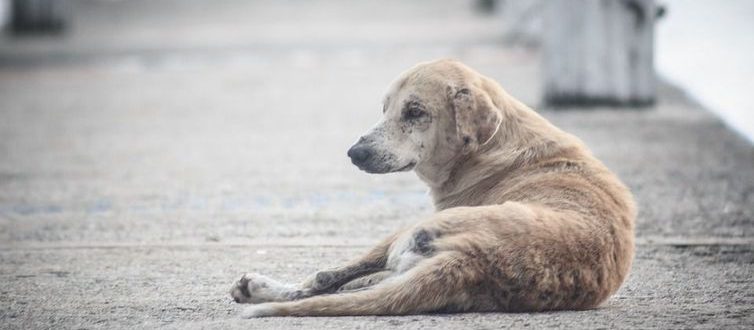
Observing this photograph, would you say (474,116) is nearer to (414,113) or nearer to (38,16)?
(414,113)

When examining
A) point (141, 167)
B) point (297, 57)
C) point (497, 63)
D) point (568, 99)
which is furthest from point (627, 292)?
point (297, 57)

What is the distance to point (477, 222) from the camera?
15.8ft

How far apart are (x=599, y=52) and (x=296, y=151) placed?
3.06 metres

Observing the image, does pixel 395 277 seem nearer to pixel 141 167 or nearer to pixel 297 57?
pixel 141 167

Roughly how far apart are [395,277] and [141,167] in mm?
5483

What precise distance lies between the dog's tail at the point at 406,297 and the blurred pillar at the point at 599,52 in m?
7.23

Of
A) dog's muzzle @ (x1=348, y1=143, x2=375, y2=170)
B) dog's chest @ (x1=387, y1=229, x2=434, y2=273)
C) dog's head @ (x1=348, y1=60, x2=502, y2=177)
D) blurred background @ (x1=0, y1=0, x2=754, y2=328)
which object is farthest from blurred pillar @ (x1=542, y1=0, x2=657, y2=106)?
dog's chest @ (x1=387, y1=229, x2=434, y2=273)

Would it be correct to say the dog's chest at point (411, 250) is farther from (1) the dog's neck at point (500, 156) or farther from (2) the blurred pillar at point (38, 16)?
(2) the blurred pillar at point (38, 16)

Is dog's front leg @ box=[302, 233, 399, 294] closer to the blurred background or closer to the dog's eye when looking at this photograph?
the blurred background

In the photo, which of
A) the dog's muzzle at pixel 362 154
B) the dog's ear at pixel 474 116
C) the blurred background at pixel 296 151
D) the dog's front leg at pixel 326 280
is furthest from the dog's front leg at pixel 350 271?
the dog's ear at pixel 474 116

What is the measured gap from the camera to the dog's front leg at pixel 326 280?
5082 millimetres

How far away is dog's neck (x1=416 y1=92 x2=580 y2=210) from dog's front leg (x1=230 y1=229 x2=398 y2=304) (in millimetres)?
629

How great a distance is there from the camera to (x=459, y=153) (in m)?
5.62

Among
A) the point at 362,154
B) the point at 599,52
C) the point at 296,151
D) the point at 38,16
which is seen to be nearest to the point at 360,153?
the point at 362,154
